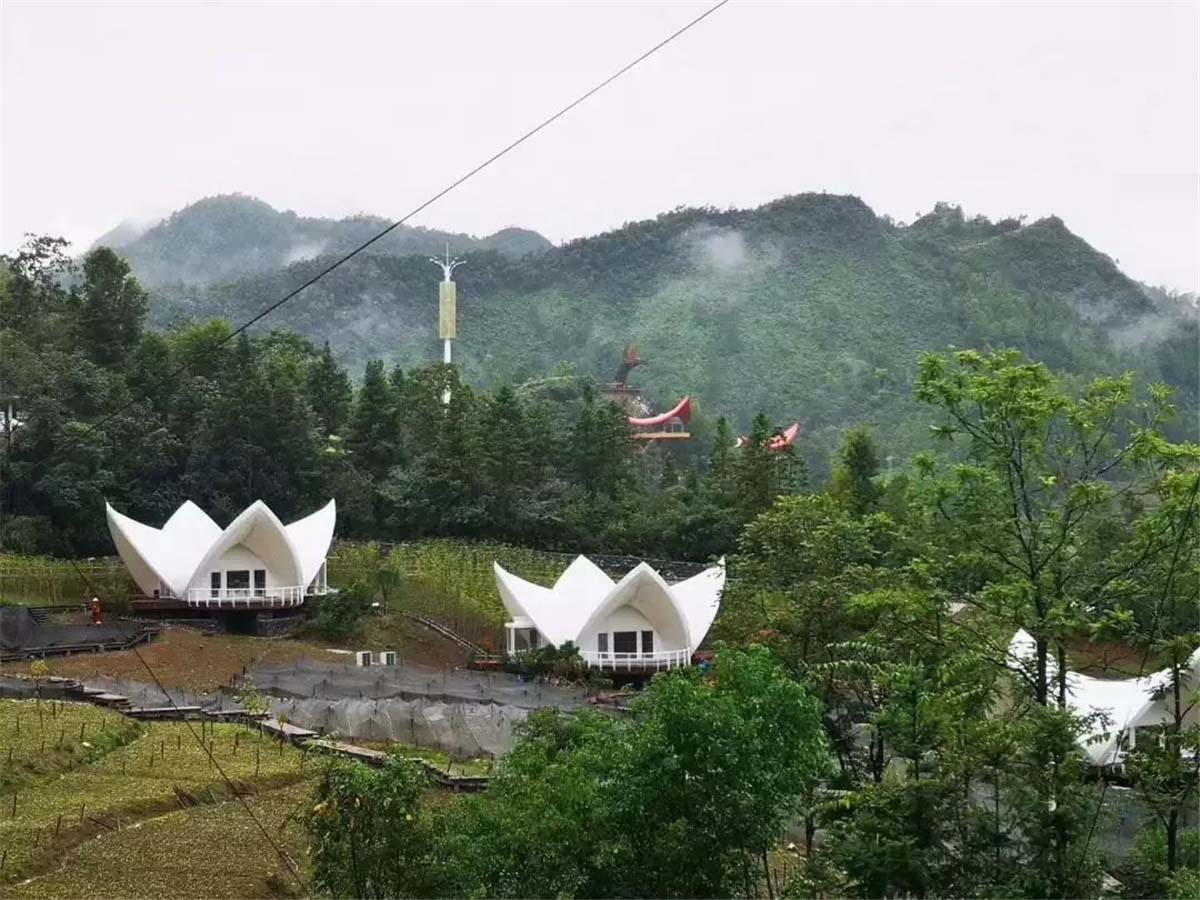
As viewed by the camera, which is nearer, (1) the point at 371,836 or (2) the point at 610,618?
(1) the point at 371,836

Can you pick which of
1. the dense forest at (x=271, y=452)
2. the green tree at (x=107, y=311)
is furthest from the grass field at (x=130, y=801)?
the green tree at (x=107, y=311)

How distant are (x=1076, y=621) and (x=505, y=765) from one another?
377 cm

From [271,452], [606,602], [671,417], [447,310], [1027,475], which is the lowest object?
[606,602]

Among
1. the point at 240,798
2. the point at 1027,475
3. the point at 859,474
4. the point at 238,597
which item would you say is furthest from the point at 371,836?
the point at 859,474

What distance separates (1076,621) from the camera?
9.80 metres

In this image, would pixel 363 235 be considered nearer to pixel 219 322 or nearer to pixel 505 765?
pixel 219 322

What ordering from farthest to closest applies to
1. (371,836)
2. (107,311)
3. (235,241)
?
(235,241)
(107,311)
(371,836)

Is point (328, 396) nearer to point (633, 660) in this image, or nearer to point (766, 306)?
point (633, 660)

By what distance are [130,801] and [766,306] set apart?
218 ft

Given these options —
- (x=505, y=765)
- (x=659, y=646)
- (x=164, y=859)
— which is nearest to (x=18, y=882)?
(x=164, y=859)

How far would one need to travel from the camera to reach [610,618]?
80.6ft

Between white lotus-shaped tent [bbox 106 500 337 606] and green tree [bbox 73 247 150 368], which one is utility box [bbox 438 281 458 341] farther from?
white lotus-shaped tent [bbox 106 500 337 606]

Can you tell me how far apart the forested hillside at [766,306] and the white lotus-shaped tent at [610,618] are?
39191 millimetres

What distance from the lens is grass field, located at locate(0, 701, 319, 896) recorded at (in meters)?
9.91
